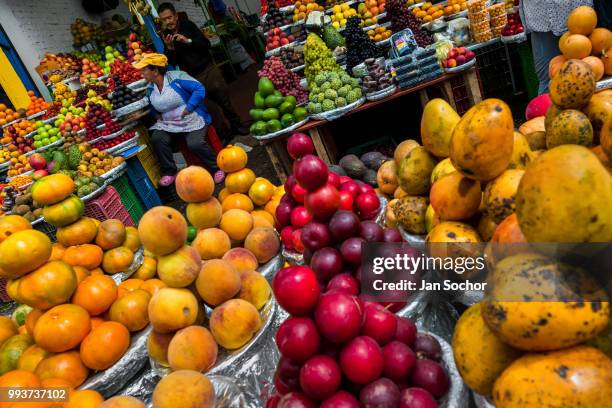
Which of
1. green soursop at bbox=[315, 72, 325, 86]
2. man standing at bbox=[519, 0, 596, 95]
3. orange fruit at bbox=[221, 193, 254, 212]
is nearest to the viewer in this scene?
orange fruit at bbox=[221, 193, 254, 212]

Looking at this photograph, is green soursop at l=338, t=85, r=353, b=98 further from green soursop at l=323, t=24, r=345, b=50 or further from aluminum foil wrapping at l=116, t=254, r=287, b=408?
aluminum foil wrapping at l=116, t=254, r=287, b=408

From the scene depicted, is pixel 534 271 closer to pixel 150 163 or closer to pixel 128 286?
pixel 128 286

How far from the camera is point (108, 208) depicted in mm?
4520

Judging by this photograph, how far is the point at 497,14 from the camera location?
4.59 metres

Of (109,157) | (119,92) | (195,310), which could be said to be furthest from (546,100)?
(119,92)

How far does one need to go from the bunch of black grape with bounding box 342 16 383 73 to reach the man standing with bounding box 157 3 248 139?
277cm

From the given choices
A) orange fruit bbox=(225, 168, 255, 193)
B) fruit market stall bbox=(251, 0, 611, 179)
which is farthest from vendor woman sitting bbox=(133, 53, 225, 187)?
orange fruit bbox=(225, 168, 255, 193)

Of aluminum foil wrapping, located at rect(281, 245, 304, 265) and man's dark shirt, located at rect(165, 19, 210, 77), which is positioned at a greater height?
man's dark shirt, located at rect(165, 19, 210, 77)

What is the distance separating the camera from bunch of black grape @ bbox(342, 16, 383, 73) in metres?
4.80

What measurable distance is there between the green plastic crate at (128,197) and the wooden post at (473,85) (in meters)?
4.41

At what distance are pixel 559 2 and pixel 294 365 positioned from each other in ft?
13.3

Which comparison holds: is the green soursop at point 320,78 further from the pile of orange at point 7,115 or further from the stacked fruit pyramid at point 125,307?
the pile of orange at point 7,115

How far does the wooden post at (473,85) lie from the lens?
13.8 feet

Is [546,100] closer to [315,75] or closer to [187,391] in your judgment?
[187,391]
